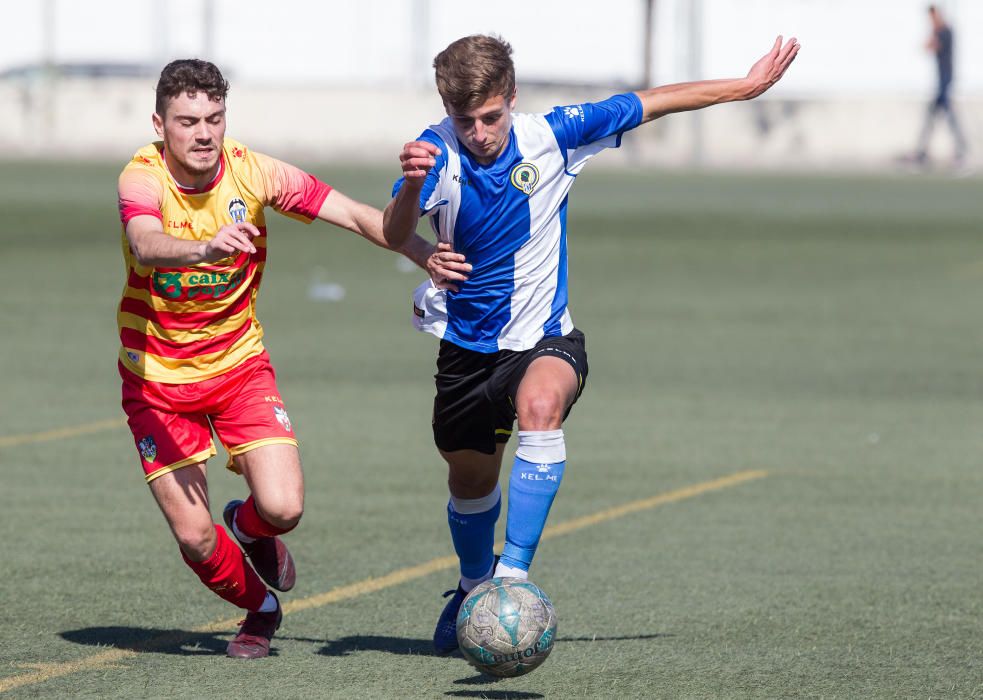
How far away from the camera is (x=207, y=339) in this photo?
687cm

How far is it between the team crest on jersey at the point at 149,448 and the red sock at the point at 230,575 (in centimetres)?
35

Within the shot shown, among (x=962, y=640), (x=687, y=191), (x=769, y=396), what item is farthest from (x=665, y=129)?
(x=962, y=640)

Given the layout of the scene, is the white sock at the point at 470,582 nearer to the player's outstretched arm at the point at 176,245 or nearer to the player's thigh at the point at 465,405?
the player's thigh at the point at 465,405

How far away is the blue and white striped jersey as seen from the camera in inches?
275

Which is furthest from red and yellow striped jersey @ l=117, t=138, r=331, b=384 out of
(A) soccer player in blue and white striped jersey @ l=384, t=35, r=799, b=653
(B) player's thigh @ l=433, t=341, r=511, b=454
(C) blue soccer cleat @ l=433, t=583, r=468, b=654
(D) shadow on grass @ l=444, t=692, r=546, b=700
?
(D) shadow on grass @ l=444, t=692, r=546, b=700

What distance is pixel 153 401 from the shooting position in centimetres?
685

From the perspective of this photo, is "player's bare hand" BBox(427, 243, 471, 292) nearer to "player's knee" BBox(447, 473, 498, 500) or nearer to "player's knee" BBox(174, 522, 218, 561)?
"player's knee" BBox(447, 473, 498, 500)

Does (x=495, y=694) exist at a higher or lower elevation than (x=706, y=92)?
lower

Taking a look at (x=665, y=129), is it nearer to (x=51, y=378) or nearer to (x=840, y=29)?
(x=840, y=29)

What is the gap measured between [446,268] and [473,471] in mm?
970

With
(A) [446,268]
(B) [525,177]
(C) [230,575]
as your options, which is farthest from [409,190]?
(C) [230,575]

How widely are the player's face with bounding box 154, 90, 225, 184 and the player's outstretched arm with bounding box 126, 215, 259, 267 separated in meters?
0.30

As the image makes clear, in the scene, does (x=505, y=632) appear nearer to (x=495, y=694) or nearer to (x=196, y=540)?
(x=495, y=694)

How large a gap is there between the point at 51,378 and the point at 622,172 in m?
30.7
